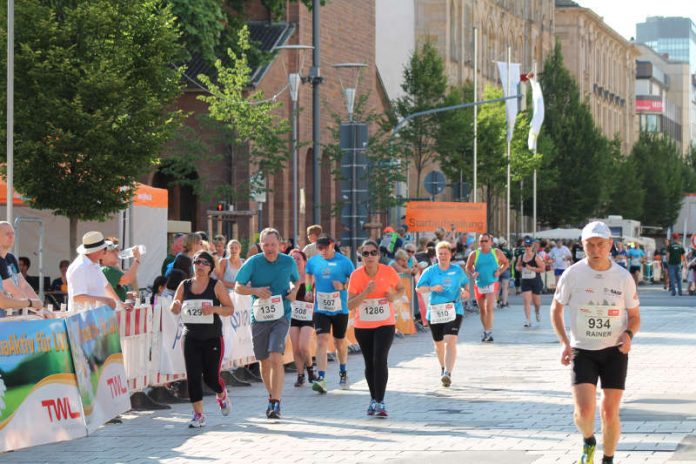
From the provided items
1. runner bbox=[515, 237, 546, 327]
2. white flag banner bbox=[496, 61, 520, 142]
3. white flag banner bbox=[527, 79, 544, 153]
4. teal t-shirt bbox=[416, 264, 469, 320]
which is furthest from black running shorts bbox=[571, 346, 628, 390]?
white flag banner bbox=[527, 79, 544, 153]

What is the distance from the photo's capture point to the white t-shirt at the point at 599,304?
10688 mm

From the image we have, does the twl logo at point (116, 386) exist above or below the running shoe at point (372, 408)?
above

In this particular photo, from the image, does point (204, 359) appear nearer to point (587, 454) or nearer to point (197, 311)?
point (197, 311)

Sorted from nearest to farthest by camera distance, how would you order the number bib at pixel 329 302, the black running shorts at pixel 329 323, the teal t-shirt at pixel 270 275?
1. the teal t-shirt at pixel 270 275
2. the number bib at pixel 329 302
3. the black running shorts at pixel 329 323

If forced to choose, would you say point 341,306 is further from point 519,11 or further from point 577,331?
point 519,11

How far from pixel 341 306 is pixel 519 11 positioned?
77.4 metres

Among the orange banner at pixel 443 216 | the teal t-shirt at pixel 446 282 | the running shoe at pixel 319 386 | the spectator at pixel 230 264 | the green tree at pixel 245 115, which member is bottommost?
the running shoe at pixel 319 386

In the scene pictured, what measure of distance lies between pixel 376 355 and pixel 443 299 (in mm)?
3668

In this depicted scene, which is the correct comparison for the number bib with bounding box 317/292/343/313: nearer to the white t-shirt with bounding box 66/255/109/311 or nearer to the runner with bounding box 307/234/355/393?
the runner with bounding box 307/234/355/393

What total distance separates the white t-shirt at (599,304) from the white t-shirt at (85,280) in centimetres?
560

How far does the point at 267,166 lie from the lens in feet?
127

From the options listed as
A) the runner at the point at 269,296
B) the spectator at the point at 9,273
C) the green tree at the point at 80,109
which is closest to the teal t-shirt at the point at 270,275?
the runner at the point at 269,296

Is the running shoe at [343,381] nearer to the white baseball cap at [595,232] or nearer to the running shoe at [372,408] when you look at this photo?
the running shoe at [372,408]

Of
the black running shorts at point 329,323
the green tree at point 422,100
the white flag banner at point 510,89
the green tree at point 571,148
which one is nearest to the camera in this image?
the black running shorts at point 329,323
